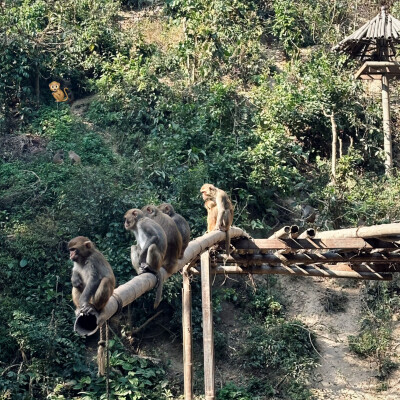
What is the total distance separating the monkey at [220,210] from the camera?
10.4 metres

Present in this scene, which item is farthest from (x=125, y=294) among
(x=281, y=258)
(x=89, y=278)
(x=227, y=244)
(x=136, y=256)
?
(x=281, y=258)

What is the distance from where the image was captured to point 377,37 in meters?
17.8

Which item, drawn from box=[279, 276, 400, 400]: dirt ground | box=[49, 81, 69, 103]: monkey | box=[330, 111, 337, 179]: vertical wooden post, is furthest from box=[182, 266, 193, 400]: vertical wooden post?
box=[49, 81, 69, 103]: monkey

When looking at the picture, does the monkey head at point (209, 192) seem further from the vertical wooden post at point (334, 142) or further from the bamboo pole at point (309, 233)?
the vertical wooden post at point (334, 142)

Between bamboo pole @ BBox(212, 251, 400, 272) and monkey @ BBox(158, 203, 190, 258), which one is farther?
bamboo pole @ BBox(212, 251, 400, 272)

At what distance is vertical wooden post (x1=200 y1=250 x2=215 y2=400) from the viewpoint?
9.34m

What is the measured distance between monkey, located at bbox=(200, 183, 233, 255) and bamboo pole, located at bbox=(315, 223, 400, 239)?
1.27 meters

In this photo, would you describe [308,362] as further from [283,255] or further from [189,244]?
[189,244]

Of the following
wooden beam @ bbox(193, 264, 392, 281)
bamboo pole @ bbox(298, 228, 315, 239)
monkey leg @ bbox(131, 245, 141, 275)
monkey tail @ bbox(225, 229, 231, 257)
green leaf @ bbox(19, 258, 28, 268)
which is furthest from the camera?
green leaf @ bbox(19, 258, 28, 268)

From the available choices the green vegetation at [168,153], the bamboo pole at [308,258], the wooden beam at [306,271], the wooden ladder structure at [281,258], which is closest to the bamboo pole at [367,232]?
the wooden ladder structure at [281,258]

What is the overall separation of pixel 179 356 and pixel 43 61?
331 inches

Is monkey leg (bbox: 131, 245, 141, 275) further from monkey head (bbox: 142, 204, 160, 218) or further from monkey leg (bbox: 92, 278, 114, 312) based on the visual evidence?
monkey leg (bbox: 92, 278, 114, 312)

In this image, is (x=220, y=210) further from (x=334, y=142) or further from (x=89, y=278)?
(x=334, y=142)

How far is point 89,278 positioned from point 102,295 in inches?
15.7
